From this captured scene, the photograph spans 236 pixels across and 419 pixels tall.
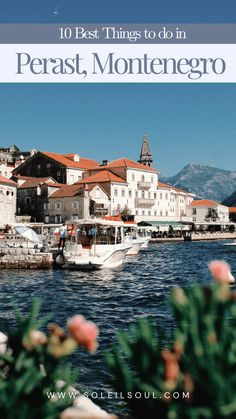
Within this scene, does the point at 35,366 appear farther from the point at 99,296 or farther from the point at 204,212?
the point at 204,212

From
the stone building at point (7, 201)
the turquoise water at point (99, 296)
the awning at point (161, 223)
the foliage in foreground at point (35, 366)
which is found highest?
the stone building at point (7, 201)

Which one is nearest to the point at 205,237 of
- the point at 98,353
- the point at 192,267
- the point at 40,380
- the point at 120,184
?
the point at 120,184

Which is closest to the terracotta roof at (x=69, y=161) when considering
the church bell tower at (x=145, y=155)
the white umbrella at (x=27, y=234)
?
the church bell tower at (x=145, y=155)

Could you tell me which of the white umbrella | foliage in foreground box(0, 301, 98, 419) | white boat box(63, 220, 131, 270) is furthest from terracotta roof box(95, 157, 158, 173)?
foliage in foreground box(0, 301, 98, 419)

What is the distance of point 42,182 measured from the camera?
75.6 metres

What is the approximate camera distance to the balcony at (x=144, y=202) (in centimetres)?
8569

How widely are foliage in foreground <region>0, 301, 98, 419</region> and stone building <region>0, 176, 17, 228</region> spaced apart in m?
60.3

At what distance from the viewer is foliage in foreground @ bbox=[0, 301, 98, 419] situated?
2740 mm

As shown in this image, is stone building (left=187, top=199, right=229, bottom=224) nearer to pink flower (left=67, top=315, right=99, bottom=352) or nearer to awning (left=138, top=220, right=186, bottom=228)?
awning (left=138, top=220, right=186, bottom=228)

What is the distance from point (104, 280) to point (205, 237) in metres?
62.5

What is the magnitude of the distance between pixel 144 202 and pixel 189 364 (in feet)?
277

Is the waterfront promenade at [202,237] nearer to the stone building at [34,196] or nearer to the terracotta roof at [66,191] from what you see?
the terracotta roof at [66,191]

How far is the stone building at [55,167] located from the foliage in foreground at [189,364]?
80536 millimetres

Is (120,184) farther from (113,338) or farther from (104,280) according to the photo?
(113,338)
